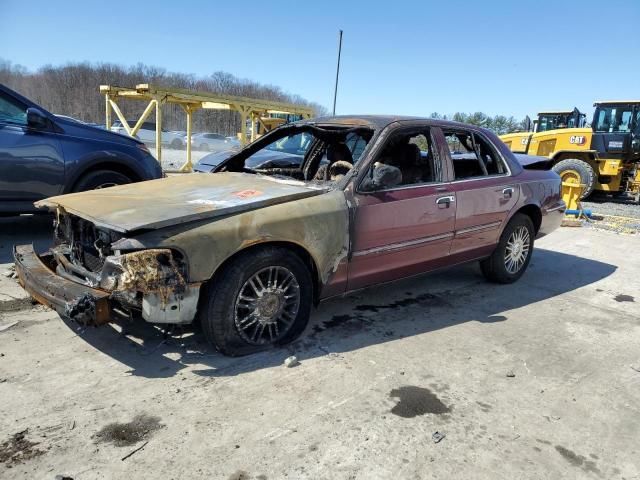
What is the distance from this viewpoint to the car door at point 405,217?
12.0 feet

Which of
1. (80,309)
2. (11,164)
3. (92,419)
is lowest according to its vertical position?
(92,419)

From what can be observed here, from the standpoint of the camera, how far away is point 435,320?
416cm

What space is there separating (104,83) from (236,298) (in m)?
68.1

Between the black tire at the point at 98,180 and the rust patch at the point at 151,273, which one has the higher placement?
the black tire at the point at 98,180

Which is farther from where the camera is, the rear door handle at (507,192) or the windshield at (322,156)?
the rear door handle at (507,192)

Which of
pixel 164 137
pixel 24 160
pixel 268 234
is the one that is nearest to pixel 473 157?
pixel 268 234

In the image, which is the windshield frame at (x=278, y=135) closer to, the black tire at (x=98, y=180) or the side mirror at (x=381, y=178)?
the side mirror at (x=381, y=178)

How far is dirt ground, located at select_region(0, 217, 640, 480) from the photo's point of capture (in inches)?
90.4

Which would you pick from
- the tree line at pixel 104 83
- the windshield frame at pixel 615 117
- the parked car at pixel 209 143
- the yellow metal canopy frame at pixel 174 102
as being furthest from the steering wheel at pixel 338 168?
the tree line at pixel 104 83

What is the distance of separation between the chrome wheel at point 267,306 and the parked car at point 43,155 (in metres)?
3.53

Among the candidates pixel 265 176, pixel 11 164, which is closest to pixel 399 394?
pixel 265 176

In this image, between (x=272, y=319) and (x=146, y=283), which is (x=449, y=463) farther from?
(x=146, y=283)

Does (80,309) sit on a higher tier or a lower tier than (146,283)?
lower

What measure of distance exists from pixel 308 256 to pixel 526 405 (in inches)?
65.9
